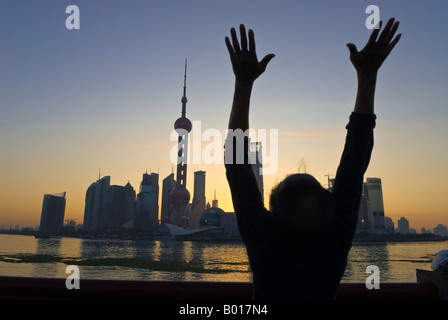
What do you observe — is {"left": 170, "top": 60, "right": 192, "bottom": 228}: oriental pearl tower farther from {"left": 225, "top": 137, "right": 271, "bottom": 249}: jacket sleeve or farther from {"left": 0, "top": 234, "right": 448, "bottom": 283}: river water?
{"left": 225, "top": 137, "right": 271, "bottom": 249}: jacket sleeve

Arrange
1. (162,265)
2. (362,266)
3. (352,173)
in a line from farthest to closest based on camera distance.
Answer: (362,266)
(162,265)
(352,173)

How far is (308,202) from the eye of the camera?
1067mm

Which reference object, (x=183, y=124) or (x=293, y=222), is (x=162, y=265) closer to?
(x=293, y=222)

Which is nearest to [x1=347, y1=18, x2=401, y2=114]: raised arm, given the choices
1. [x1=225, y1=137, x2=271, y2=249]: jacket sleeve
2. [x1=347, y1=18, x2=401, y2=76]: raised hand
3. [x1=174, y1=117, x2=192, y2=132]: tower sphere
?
[x1=347, y1=18, x2=401, y2=76]: raised hand

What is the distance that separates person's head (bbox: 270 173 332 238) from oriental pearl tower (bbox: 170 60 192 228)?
434 feet

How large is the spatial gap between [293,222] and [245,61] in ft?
2.35

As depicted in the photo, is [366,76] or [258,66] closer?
[258,66]

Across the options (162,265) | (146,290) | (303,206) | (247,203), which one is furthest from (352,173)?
(162,265)

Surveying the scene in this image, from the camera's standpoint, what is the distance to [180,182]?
5295 inches

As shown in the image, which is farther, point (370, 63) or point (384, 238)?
point (384, 238)

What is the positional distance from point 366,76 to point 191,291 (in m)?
1.75
